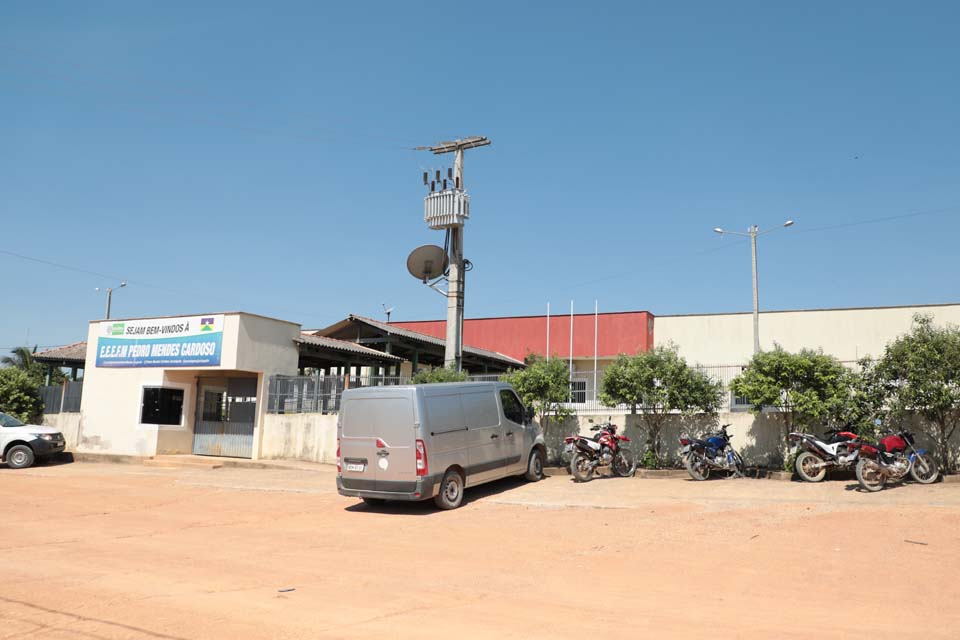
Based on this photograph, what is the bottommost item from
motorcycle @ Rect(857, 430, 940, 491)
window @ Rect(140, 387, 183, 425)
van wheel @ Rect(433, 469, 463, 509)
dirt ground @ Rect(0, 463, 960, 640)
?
dirt ground @ Rect(0, 463, 960, 640)

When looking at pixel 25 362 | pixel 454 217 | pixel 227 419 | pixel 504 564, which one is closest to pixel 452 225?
pixel 454 217

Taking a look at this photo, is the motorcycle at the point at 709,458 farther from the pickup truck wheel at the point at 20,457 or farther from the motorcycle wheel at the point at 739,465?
the pickup truck wheel at the point at 20,457

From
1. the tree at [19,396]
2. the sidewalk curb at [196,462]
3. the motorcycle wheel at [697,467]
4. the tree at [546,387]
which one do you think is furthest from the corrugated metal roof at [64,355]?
the motorcycle wheel at [697,467]

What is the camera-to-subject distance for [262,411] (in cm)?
2288

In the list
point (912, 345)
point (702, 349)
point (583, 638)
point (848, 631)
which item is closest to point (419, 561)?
point (583, 638)

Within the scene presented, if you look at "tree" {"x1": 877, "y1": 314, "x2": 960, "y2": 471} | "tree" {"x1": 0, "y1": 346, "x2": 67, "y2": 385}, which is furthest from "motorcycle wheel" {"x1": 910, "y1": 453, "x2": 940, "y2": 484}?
"tree" {"x1": 0, "y1": 346, "x2": 67, "y2": 385}

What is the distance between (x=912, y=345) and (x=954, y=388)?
1031 millimetres

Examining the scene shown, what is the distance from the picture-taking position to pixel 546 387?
1817 cm

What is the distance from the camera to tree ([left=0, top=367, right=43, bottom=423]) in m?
26.1

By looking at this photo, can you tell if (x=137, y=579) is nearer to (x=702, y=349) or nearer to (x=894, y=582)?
(x=894, y=582)

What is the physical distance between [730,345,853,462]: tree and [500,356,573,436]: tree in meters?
3.96

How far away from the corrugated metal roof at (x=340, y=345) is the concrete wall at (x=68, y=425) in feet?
26.1

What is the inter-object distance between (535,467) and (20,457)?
1504 centimetres

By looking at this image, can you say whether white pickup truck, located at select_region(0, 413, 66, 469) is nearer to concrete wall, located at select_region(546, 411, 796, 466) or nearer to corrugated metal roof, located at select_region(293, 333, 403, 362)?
corrugated metal roof, located at select_region(293, 333, 403, 362)
